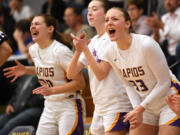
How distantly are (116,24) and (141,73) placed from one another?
0.49m

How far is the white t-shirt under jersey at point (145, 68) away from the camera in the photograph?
3.34m

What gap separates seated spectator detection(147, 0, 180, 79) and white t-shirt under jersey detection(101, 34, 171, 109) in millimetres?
2224

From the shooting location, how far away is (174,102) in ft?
10.5

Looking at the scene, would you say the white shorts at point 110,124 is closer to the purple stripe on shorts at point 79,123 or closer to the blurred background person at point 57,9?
the purple stripe on shorts at point 79,123

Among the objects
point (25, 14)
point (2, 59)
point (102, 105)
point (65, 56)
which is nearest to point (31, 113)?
point (2, 59)

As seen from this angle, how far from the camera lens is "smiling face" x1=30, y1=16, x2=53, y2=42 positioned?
14.1 feet

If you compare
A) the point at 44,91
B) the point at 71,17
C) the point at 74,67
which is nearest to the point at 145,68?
the point at 74,67

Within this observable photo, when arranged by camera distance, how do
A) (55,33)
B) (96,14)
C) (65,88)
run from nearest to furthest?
(96,14)
(65,88)
(55,33)

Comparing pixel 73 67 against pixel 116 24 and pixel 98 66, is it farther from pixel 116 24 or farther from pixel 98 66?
pixel 116 24

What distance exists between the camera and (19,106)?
5.83 meters

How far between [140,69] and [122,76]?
0.22 meters

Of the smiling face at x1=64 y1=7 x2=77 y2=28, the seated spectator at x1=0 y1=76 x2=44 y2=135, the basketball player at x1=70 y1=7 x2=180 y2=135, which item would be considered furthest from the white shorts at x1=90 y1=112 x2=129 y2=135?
the smiling face at x1=64 y1=7 x2=77 y2=28

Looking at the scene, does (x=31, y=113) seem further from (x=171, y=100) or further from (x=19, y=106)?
(x=171, y=100)

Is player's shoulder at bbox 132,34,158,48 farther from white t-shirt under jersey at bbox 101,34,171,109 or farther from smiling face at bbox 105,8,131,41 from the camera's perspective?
smiling face at bbox 105,8,131,41
